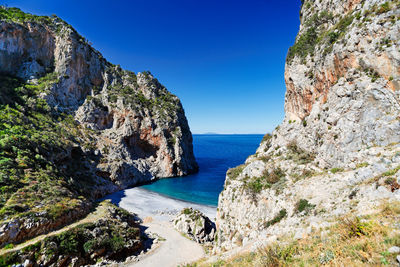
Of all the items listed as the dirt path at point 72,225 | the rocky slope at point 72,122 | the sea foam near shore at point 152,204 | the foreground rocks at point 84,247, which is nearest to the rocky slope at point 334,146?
the foreground rocks at point 84,247

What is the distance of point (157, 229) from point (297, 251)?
21999 mm

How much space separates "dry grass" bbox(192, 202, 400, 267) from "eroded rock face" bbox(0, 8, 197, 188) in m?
43.9

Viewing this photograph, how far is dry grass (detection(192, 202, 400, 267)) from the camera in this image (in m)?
4.39

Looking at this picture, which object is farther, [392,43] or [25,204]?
[25,204]

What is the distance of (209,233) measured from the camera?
23312mm

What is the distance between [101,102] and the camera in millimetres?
57406

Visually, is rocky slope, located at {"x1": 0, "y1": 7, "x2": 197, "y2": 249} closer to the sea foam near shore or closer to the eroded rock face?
the eroded rock face

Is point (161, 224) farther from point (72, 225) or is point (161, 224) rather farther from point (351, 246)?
point (351, 246)

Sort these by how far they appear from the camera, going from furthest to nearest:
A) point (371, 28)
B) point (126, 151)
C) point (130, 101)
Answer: point (130, 101) < point (126, 151) < point (371, 28)

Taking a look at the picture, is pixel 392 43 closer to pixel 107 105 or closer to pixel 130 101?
→ pixel 130 101

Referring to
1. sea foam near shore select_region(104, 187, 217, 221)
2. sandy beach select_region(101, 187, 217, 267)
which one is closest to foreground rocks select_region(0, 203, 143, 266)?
sandy beach select_region(101, 187, 217, 267)

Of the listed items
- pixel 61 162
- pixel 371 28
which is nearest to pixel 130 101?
pixel 61 162

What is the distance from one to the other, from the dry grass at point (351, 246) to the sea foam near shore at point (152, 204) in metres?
23.4

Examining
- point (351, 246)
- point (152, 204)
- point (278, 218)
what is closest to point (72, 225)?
point (152, 204)
